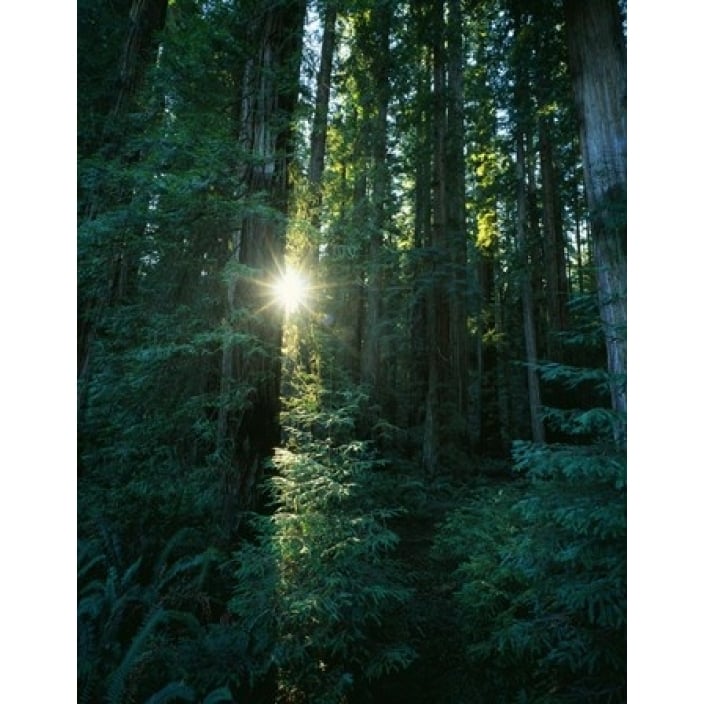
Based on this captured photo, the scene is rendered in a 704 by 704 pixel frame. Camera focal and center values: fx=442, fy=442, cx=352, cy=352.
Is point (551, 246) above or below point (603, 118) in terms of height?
above

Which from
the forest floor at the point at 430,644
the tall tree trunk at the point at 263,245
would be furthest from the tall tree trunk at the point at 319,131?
the forest floor at the point at 430,644

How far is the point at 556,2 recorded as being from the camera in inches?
160

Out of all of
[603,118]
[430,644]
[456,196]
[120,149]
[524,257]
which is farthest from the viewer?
[524,257]

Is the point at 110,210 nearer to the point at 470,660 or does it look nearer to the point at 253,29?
the point at 253,29

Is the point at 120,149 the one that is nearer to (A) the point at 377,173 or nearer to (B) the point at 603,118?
(A) the point at 377,173

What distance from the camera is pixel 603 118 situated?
10.6 ft

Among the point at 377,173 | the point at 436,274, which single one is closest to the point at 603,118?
the point at 377,173

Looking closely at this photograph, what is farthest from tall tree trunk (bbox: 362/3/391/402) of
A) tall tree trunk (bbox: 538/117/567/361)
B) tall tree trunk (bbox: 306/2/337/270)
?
tall tree trunk (bbox: 538/117/567/361)

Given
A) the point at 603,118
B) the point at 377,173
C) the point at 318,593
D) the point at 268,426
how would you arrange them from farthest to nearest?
the point at 377,173 < the point at 268,426 < the point at 603,118 < the point at 318,593

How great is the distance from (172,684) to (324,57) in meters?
8.32
